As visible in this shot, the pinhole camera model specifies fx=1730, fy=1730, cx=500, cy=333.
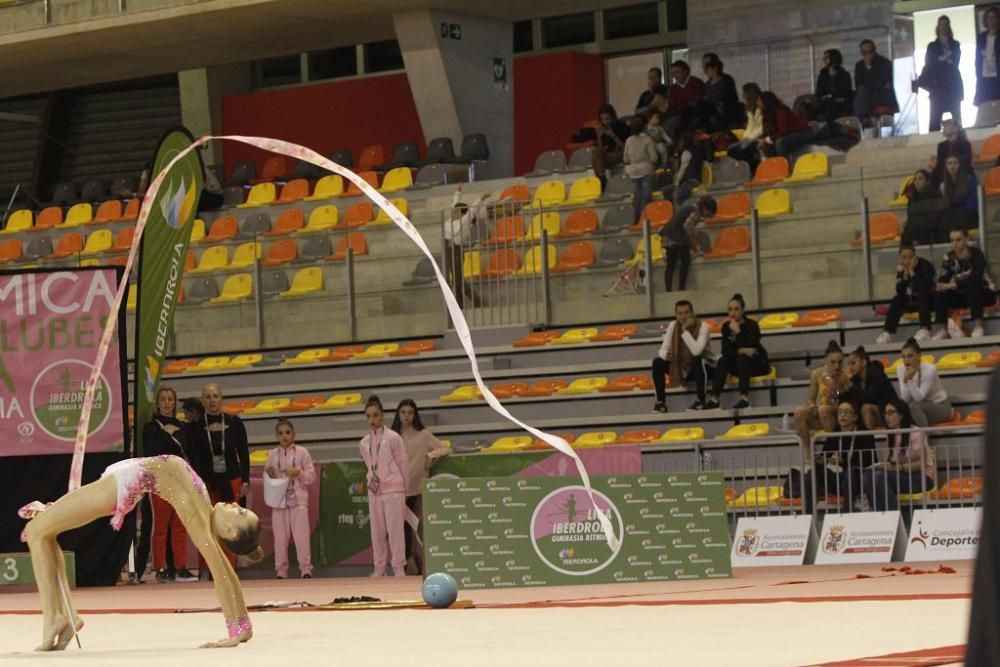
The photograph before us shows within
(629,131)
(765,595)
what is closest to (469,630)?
(765,595)

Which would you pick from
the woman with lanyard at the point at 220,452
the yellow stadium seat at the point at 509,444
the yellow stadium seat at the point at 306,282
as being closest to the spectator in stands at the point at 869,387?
the yellow stadium seat at the point at 509,444

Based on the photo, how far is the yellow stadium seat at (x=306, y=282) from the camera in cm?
2253

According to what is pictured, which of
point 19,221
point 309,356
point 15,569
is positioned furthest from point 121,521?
point 19,221

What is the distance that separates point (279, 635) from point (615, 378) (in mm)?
11356

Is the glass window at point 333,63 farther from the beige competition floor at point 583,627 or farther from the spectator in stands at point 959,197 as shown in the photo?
the beige competition floor at point 583,627

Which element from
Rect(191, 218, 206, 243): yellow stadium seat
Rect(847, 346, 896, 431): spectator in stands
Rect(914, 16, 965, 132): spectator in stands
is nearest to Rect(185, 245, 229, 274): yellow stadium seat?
Rect(191, 218, 206, 243): yellow stadium seat

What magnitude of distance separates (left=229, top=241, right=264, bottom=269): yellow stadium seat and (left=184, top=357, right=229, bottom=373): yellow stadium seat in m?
1.30

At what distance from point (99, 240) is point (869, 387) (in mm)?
14091

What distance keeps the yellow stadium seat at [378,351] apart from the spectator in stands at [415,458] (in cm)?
431

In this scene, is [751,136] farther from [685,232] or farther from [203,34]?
[203,34]

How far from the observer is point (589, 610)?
1042cm

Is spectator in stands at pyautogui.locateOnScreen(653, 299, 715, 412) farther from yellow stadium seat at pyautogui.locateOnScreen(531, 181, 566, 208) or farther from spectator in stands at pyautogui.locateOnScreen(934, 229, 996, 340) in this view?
yellow stadium seat at pyautogui.locateOnScreen(531, 181, 566, 208)

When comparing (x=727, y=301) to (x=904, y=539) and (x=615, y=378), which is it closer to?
(x=615, y=378)

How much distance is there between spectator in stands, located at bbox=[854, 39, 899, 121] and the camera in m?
21.5
